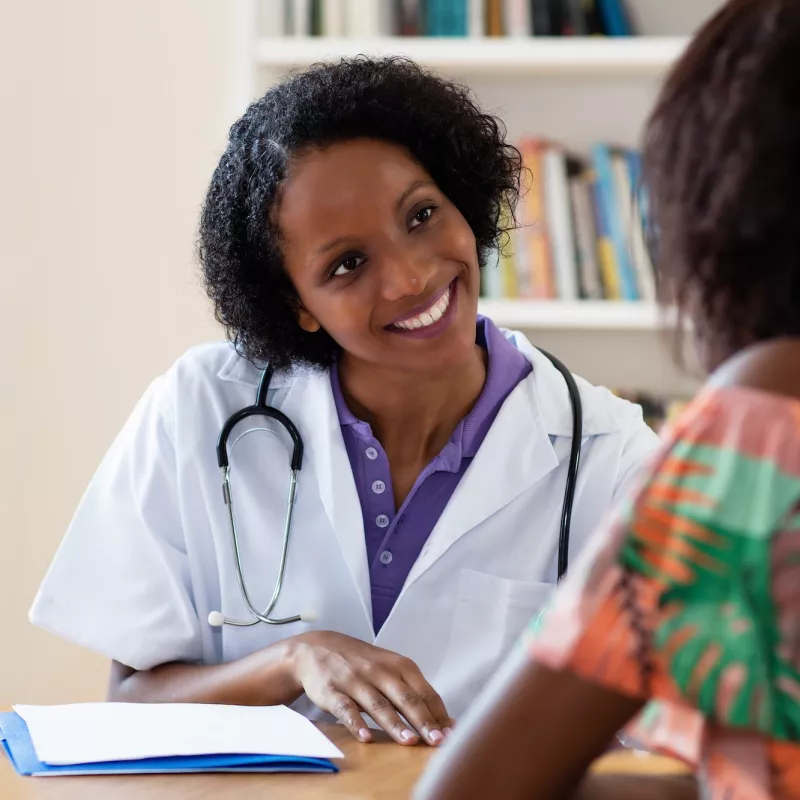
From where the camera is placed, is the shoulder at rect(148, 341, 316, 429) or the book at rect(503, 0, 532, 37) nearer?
the shoulder at rect(148, 341, 316, 429)

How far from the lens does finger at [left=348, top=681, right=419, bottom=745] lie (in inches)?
41.8

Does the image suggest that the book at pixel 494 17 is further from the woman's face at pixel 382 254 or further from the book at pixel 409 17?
the woman's face at pixel 382 254

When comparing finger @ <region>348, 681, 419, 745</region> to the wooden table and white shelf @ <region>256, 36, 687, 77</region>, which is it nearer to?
the wooden table

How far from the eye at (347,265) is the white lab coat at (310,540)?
185mm

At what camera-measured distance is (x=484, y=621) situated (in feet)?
4.53

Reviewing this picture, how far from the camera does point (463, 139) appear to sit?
4.93ft

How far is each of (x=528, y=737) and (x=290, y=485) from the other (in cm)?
83

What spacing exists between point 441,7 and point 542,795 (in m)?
1.75

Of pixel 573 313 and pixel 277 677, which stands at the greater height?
pixel 573 313

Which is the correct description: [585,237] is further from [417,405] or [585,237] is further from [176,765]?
[176,765]

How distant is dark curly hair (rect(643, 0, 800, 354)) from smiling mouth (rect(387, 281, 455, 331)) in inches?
→ 28.8

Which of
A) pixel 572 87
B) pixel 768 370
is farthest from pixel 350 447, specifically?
pixel 572 87

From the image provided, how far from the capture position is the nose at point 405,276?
1.35m

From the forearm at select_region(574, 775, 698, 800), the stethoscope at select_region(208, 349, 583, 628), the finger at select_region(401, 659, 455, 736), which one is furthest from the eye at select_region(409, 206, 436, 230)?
the forearm at select_region(574, 775, 698, 800)
